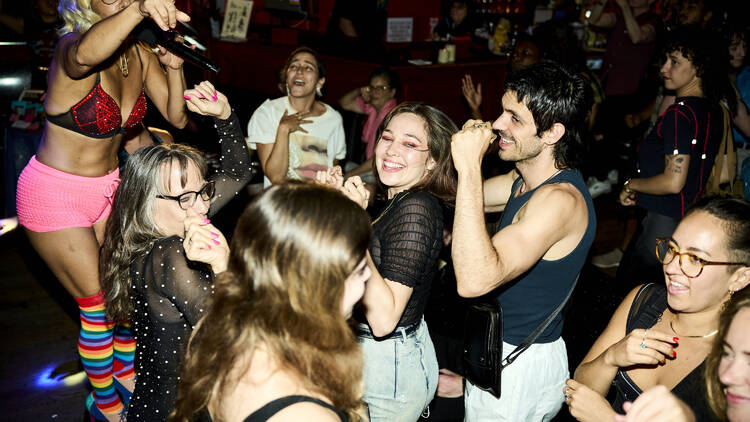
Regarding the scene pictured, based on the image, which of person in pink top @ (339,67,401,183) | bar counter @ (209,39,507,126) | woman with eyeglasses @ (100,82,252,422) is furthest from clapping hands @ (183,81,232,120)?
bar counter @ (209,39,507,126)

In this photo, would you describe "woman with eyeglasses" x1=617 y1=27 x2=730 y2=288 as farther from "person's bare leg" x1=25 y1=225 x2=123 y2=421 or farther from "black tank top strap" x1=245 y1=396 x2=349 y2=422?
"person's bare leg" x1=25 y1=225 x2=123 y2=421

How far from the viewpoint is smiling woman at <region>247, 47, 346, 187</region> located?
137 inches

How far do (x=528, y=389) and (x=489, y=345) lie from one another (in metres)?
0.20

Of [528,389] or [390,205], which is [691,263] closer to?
[528,389]

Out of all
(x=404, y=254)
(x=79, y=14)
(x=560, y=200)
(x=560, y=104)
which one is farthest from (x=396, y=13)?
(x=404, y=254)

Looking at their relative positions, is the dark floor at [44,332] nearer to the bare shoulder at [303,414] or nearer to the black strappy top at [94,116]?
the black strappy top at [94,116]

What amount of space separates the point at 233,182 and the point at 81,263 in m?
0.68

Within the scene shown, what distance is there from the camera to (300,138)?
3.53 meters

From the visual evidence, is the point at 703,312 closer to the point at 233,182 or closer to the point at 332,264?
the point at 332,264

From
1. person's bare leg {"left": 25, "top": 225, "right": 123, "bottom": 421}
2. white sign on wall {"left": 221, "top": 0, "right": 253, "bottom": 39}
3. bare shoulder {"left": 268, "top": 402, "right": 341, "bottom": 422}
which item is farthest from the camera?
white sign on wall {"left": 221, "top": 0, "right": 253, "bottom": 39}

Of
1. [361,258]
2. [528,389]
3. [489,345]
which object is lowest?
[528,389]

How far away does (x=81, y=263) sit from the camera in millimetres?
2264

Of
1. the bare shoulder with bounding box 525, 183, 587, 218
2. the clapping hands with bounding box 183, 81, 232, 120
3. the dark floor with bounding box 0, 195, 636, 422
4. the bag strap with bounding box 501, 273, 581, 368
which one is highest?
the clapping hands with bounding box 183, 81, 232, 120

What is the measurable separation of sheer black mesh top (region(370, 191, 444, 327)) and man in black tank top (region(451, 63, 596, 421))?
0.09m
